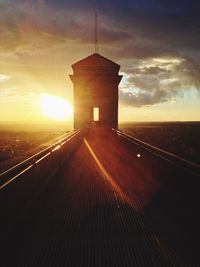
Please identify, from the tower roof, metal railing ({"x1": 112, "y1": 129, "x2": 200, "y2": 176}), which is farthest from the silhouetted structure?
metal railing ({"x1": 112, "y1": 129, "x2": 200, "y2": 176})

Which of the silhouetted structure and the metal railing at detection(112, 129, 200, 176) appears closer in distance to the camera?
the metal railing at detection(112, 129, 200, 176)

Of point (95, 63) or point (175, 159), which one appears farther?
point (95, 63)

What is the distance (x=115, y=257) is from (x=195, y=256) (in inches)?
45.1

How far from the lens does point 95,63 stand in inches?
1447

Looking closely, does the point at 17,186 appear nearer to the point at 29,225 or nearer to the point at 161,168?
the point at 29,225

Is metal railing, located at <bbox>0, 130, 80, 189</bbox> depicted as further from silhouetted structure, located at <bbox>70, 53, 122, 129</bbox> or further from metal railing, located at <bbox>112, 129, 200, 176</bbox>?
silhouetted structure, located at <bbox>70, 53, 122, 129</bbox>

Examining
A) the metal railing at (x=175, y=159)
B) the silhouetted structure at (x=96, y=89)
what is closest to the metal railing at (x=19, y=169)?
the metal railing at (x=175, y=159)

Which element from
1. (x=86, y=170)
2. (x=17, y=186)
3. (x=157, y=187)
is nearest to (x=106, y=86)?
(x=86, y=170)

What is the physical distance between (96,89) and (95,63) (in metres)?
3.15

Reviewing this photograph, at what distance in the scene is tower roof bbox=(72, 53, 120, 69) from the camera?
36.8m

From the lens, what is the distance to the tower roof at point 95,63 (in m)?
36.8

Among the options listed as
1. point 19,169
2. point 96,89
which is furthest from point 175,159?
point 96,89

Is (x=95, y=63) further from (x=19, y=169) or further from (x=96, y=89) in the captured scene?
(x=19, y=169)

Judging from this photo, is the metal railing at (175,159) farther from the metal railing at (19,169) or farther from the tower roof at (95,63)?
the tower roof at (95,63)
